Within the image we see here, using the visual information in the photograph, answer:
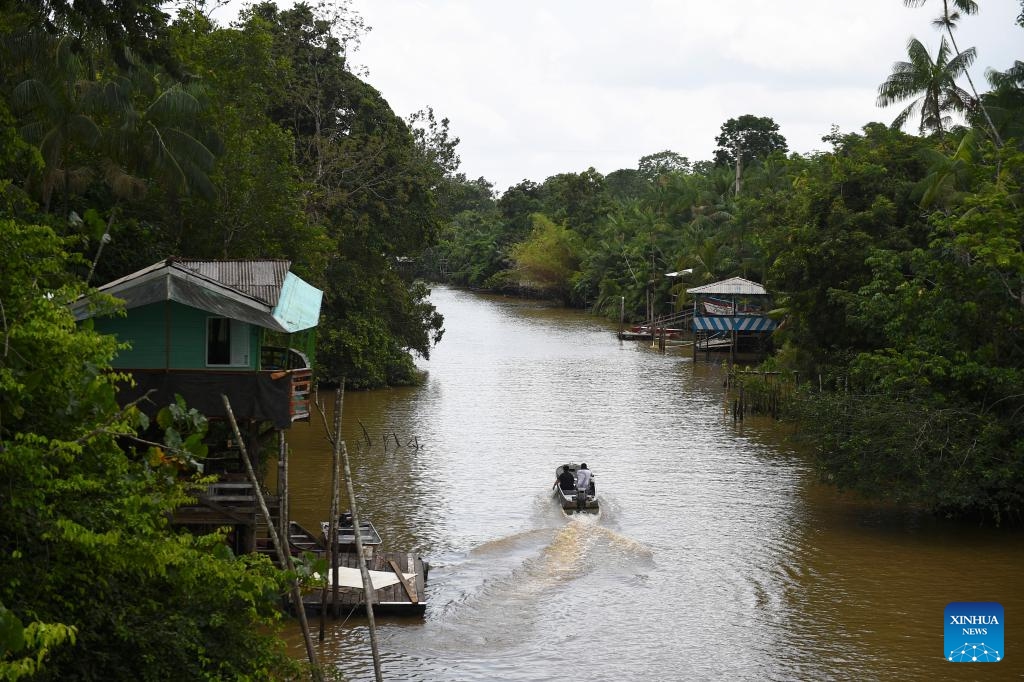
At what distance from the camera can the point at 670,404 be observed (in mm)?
41188

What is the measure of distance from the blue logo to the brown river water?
0.19 metres

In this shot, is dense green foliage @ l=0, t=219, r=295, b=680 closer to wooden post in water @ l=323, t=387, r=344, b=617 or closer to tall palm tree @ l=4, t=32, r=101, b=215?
wooden post in water @ l=323, t=387, r=344, b=617

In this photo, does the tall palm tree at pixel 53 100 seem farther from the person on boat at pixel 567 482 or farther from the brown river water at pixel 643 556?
the person on boat at pixel 567 482

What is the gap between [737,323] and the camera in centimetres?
4947

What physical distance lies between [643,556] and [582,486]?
133 inches

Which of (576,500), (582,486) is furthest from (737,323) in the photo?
(576,500)

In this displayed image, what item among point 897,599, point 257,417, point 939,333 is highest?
point 939,333

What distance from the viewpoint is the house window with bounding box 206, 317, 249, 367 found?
18859 mm

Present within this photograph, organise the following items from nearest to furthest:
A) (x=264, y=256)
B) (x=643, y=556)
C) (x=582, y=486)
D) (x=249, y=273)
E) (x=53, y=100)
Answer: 1. (x=249, y=273)
2. (x=643, y=556)
3. (x=53, y=100)
4. (x=582, y=486)
5. (x=264, y=256)

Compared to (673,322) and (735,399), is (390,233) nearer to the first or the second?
(735,399)

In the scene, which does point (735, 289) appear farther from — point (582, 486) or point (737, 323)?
point (582, 486)

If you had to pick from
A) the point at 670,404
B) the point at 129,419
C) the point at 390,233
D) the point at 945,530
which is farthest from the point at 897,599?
Result: the point at 390,233

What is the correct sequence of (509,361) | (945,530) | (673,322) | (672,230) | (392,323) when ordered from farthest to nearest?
(672,230)
(673,322)
(509,361)
(392,323)
(945,530)

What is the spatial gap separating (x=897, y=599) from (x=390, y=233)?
25.4 meters
